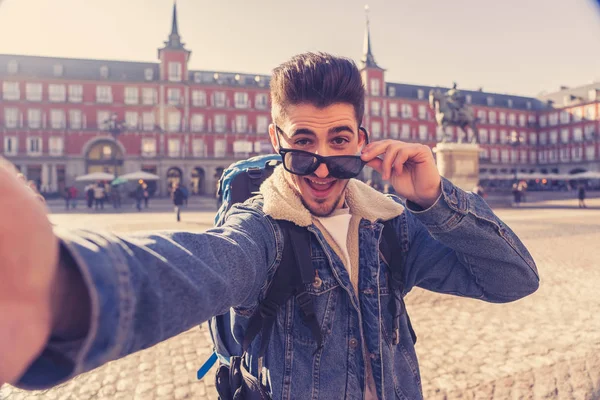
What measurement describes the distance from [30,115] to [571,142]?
6687 centimetres

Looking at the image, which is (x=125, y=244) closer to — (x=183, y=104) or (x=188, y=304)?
(x=188, y=304)

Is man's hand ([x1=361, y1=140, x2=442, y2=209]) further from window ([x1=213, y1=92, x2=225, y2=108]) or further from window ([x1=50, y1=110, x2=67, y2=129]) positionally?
window ([x1=50, y1=110, x2=67, y2=129])

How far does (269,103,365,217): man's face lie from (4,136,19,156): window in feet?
143

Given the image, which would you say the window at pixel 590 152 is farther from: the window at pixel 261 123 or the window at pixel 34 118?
the window at pixel 34 118

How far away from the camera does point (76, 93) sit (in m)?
37.3

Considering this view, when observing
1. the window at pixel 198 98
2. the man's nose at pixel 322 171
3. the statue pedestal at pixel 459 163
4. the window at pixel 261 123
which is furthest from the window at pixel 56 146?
the man's nose at pixel 322 171

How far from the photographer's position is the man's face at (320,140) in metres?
1.42

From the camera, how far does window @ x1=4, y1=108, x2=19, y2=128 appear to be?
117 feet

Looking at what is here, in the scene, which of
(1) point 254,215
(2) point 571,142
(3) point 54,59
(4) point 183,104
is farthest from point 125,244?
(2) point 571,142

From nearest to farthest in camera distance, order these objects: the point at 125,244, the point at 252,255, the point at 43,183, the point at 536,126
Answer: the point at 125,244 < the point at 252,255 < the point at 43,183 < the point at 536,126

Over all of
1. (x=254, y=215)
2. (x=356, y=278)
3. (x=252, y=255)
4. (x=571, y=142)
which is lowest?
(x=356, y=278)

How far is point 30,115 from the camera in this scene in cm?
3612

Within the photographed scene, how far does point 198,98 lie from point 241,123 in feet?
17.6

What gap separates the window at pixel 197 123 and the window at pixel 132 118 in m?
5.74
